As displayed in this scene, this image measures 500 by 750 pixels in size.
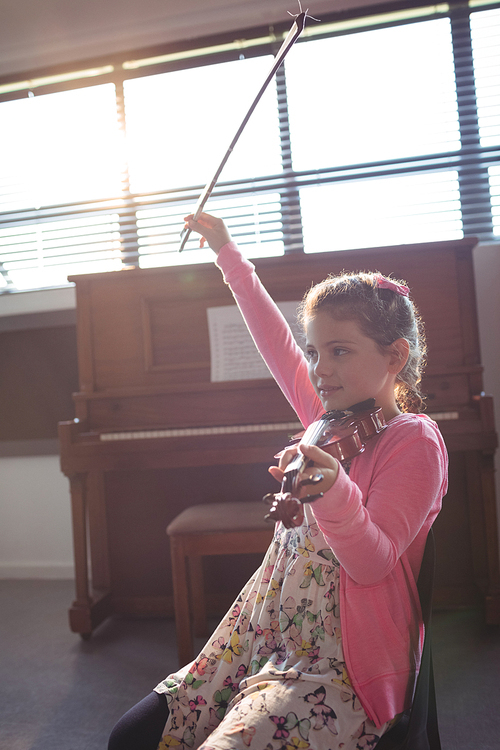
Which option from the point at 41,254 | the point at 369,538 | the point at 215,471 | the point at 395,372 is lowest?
the point at 215,471

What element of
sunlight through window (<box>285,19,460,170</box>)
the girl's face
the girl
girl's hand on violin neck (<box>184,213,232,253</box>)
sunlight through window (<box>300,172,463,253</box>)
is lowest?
the girl

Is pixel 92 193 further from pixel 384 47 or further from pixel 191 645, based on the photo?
pixel 191 645

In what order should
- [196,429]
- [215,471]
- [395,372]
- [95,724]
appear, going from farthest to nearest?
[215,471] → [196,429] → [95,724] → [395,372]

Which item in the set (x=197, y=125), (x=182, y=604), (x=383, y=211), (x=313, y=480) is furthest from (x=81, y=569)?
(x=197, y=125)

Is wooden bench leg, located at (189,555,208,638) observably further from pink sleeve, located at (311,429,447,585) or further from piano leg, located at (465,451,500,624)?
pink sleeve, located at (311,429,447,585)

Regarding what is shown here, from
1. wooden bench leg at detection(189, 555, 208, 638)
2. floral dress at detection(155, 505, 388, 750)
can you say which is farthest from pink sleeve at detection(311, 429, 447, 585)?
wooden bench leg at detection(189, 555, 208, 638)

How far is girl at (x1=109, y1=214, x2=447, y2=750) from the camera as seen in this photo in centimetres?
68

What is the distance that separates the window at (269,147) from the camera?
2.79 metres

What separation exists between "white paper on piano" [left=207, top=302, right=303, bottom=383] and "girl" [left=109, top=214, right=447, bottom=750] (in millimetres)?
1112

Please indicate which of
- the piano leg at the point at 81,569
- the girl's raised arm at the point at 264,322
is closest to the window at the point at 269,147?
the piano leg at the point at 81,569

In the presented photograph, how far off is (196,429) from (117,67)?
2424 mm

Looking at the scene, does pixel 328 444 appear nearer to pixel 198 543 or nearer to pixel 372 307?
pixel 372 307

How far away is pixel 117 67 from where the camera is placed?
3143 millimetres

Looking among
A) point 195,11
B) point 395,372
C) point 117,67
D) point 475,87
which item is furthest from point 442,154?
point 395,372
